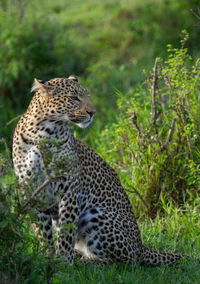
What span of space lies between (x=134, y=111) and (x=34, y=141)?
2183 millimetres

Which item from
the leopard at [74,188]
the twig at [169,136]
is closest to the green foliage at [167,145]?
the twig at [169,136]

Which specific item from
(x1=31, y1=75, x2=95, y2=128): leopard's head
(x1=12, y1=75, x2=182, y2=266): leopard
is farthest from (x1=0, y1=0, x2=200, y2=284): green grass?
(x1=31, y1=75, x2=95, y2=128): leopard's head

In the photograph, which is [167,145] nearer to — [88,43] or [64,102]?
[64,102]

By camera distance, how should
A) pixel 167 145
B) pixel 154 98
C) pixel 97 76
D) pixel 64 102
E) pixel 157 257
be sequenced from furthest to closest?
pixel 97 76
pixel 167 145
pixel 154 98
pixel 157 257
pixel 64 102

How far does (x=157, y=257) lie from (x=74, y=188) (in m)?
1.16

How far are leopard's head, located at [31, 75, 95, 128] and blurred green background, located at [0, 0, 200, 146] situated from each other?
346 cm

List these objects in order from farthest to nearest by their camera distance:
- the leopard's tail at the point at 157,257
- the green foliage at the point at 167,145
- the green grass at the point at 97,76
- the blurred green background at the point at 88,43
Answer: the blurred green background at the point at 88,43 → the green foliage at the point at 167,145 → the leopard's tail at the point at 157,257 → the green grass at the point at 97,76

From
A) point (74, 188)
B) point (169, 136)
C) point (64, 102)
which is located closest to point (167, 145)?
point (169, 136)

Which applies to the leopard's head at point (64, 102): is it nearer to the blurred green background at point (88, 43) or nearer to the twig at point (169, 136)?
the twig at point (169, 136)

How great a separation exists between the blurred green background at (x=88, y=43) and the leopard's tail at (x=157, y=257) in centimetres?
369

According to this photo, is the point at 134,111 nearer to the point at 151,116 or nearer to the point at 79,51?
the point at 151,116

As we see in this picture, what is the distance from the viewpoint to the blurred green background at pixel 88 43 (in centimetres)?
1234

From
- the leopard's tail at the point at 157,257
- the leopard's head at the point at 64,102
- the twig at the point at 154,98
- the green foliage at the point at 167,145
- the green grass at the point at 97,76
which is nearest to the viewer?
the green grass at the point at 97,76

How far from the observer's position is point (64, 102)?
18.1 feet
